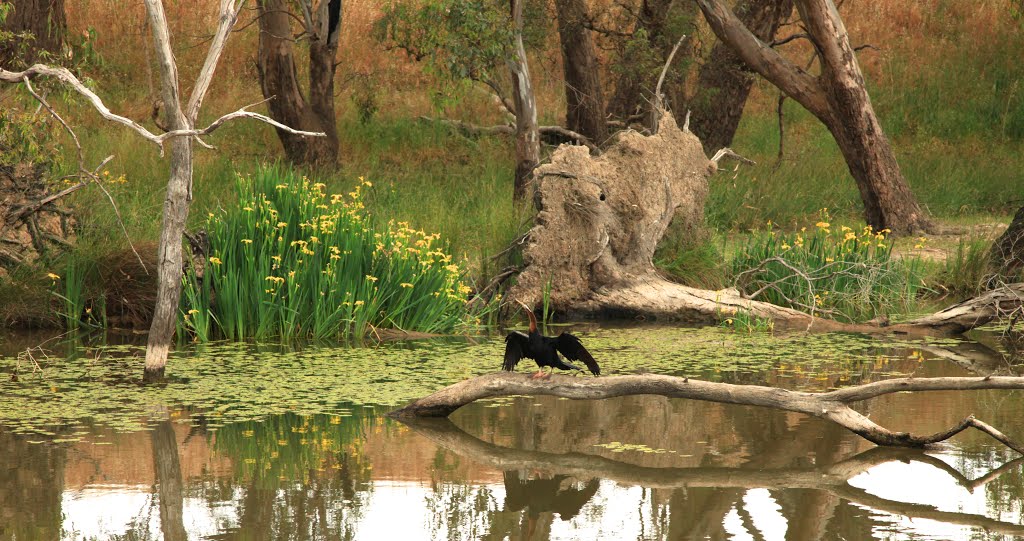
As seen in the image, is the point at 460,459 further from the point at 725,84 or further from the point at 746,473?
the point at 725,84

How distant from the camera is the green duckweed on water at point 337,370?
22.4ft

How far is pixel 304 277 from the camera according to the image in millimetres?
9125

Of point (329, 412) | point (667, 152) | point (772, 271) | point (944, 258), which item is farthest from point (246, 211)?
point (944, 258)

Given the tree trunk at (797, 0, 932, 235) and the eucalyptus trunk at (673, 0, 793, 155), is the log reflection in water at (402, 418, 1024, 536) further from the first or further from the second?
the eucalyptus trunk at (673, 0, 793, 155)

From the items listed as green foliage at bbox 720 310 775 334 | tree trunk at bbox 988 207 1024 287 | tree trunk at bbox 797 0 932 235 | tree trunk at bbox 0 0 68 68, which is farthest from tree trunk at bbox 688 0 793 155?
tree trunk at bbox 0 0 68 68

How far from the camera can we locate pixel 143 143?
15.7 meters

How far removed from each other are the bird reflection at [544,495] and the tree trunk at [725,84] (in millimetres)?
10553

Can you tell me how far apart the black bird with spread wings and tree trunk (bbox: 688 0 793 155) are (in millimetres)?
9810

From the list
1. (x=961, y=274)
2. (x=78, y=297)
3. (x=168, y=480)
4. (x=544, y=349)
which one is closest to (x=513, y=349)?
(x=544, y=349)

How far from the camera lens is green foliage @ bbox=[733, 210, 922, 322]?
1004cm

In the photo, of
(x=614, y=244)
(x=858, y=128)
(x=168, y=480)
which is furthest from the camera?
(x=858, y=128)

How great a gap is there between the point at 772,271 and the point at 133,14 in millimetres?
16688

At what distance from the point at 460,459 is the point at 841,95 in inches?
344

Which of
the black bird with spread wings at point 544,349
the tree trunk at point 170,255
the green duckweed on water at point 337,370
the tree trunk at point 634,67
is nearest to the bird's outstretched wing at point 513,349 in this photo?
the black bird with spread wings at point 544,349
